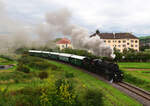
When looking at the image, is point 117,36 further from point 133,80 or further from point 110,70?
point 110,70

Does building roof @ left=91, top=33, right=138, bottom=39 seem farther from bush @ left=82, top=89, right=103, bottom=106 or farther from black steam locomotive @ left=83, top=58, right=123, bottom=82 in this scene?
bush @ left=82, top=89, right=103, bottom=106

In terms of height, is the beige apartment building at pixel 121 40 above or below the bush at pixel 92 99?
above

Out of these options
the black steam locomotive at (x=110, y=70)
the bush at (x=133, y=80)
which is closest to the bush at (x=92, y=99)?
the black steam locomotive at (x=110, y=70)

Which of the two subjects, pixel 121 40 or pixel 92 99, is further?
pixel 121 40

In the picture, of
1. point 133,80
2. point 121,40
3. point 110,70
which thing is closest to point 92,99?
point 110,70

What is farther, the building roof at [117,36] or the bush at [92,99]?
the building roof at [117,36]

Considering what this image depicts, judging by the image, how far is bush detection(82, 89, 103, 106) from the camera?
11523mm

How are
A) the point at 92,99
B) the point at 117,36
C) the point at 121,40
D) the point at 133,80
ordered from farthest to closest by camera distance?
the point at 117,36 < the point at 121,40 < the point at 133,80 < the point at 92,99

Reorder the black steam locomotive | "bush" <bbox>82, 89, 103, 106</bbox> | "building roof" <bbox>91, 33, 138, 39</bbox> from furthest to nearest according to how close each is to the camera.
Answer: "building roof" <bbox>91, 33, 138, 39</bbox>, the black steam locomotive, "bush" <bbox>82, 89, 103, 106</bbox>

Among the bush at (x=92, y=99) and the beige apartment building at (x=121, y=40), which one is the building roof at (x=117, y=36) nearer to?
the beige apartment building at (x=121, y=40)

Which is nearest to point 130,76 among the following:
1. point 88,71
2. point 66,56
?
point 88,71

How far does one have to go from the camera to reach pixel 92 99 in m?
11.6

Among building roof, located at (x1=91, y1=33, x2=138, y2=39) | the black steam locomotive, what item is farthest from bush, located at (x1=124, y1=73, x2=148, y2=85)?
building roof, located at (x1=91, y1=33, x2=138, y2=39)

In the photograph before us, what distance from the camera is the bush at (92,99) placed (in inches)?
454
